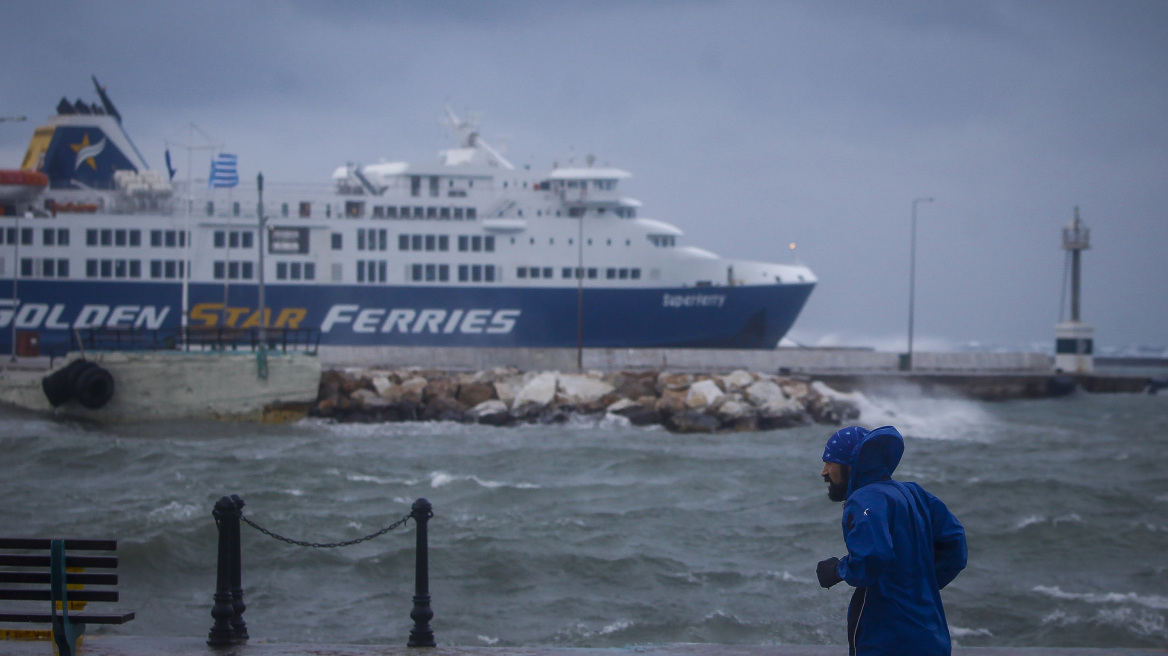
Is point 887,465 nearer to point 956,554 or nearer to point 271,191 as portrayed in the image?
A: point 956,554

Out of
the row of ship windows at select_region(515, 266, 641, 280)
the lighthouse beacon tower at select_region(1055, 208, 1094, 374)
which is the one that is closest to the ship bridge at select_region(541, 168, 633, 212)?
the row of ship windows at select_region(515, 266, 641, 280)

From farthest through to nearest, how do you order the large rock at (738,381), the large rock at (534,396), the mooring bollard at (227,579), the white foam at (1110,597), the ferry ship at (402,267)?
the ferry ship at (402,267) → the large rock at (738,381) → the large rock at (534,396) → the white foam at (1110,597) → the mooring bollard at (227,579)

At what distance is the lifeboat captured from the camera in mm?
37625

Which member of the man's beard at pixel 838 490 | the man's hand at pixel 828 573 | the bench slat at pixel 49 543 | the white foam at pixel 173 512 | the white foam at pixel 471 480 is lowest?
the white foam at pixel 471 480

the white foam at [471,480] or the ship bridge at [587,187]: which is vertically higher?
the ship bridge at [587,187]

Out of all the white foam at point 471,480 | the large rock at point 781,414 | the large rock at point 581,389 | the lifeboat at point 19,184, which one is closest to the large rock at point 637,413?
the large rock at point 581,389

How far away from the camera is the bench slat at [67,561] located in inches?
198

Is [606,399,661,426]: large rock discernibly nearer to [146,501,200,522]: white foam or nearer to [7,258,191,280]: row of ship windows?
[146,501,200,522]: white foam

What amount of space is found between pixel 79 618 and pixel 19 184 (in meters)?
38.0

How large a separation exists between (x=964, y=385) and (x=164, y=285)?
1082 inches

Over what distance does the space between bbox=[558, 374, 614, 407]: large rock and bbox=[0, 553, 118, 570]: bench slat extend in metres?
20.4

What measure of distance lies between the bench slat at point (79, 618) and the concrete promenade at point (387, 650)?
17 centimetres

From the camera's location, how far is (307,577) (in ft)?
30.2

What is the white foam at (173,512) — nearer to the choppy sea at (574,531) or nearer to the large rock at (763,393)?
the choppy sea at (574,531)
